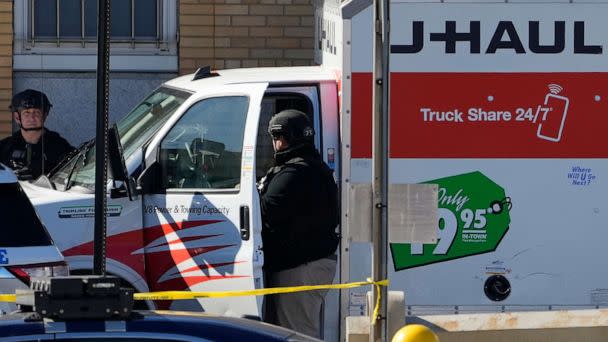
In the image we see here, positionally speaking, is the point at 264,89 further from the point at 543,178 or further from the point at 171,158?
the point at 543,178

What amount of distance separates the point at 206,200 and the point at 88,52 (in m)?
4.66

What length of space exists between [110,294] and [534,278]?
12.7ft

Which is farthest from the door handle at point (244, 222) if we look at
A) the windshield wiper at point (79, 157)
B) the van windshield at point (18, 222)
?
the van windshield at point (18, 222)

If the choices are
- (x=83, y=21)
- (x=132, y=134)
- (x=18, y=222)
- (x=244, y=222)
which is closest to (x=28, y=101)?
(x=132, y=134)

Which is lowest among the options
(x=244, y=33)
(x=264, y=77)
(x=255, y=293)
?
(x=255, y=293)

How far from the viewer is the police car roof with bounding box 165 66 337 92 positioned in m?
8.10

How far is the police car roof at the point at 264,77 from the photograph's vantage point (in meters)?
8.10

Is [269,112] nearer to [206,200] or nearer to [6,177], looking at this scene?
[206,200]

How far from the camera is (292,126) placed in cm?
757

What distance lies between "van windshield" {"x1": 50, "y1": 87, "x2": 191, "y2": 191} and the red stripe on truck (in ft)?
4.26

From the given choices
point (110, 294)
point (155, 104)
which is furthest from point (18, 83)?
point (110, 294)

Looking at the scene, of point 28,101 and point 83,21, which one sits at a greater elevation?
point 83,21

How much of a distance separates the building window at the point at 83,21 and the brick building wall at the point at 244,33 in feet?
1.28

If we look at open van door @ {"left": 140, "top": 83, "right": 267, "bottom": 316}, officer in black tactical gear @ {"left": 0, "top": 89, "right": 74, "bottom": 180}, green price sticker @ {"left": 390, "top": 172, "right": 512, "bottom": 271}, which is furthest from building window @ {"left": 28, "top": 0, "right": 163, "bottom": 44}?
green price sticker @ {"left": 390, "top": 172, "right": 512, "bottom": 271}
